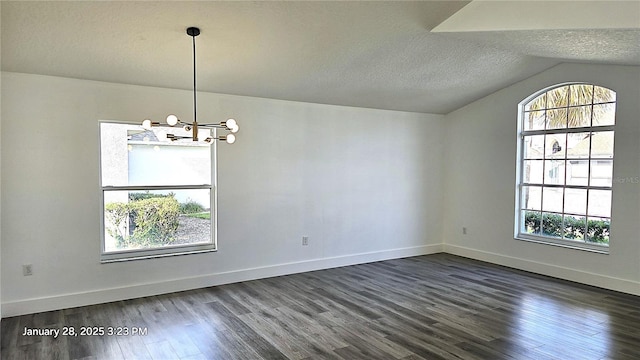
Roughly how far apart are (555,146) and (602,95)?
88cm

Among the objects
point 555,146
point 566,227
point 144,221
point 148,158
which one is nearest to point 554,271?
point 566,227

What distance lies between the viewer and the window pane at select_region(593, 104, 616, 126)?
5.06 m

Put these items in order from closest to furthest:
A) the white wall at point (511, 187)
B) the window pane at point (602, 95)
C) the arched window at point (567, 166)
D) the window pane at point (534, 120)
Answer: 1. the white wall at point (511, 187)
2. the window pane at point (602, 95)
3. the arched window at point (567, 166)
4. the window pane at point (534, 120)

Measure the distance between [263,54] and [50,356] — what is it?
3.24m

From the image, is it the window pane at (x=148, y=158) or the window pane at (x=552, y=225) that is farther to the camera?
the window pane at (x=552, y=225)

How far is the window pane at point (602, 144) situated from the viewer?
5090 mm

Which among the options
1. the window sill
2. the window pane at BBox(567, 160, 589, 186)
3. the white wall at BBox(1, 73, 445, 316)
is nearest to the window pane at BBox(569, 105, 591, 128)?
the window pane at BBox(567, 160, 589, 186)

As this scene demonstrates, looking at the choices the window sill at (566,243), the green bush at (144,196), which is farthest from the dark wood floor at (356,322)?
the green bush at (144,196)

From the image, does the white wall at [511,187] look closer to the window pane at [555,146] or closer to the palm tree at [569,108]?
the palm tree at [569,108]

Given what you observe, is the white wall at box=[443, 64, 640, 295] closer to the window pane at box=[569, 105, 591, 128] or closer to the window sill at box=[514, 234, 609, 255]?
the window sill at box=[514, 234, 609, 255]

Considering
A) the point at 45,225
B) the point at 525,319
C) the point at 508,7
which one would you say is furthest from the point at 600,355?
the point at 45,225

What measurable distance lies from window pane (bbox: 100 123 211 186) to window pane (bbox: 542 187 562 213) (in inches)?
188

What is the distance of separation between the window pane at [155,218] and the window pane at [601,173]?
198 inches

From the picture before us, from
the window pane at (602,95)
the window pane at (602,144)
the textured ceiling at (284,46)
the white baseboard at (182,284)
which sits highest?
the textured ceiling at (284,46)
